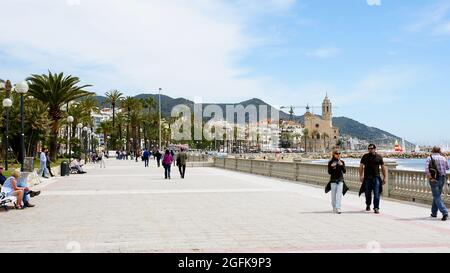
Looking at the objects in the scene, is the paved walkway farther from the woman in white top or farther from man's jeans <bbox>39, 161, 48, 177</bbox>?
man's jeans <bbox>39, 161, 48, 177</bbox>

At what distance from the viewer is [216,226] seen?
35.9 ft

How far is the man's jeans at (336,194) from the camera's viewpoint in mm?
13453

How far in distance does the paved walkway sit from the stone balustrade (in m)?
0.71

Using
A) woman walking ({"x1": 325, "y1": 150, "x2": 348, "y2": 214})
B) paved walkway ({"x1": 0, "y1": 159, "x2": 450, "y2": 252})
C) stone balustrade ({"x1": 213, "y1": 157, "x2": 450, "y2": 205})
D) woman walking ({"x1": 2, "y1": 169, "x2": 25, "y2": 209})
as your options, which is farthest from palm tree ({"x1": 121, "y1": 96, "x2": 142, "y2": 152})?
woman walking ({"x1": 325, "y1": 150, "x2": 348, "y2": 214})

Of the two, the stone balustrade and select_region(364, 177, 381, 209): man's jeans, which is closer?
select_region(364, 177, 381, 209): man's jeans

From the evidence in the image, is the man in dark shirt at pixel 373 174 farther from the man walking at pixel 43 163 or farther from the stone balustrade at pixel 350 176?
the man walking at pixel 43 163

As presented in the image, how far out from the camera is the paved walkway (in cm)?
870

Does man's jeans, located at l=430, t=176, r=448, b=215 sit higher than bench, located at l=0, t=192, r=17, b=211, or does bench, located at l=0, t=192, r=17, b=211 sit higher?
man's jeans, located at l=430, t=176, r=448, b=215

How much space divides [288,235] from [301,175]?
16.7 meters

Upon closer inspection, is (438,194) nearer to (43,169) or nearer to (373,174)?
(373,174)

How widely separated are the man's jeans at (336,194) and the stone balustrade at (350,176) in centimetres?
306

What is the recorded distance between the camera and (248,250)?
8289mm
